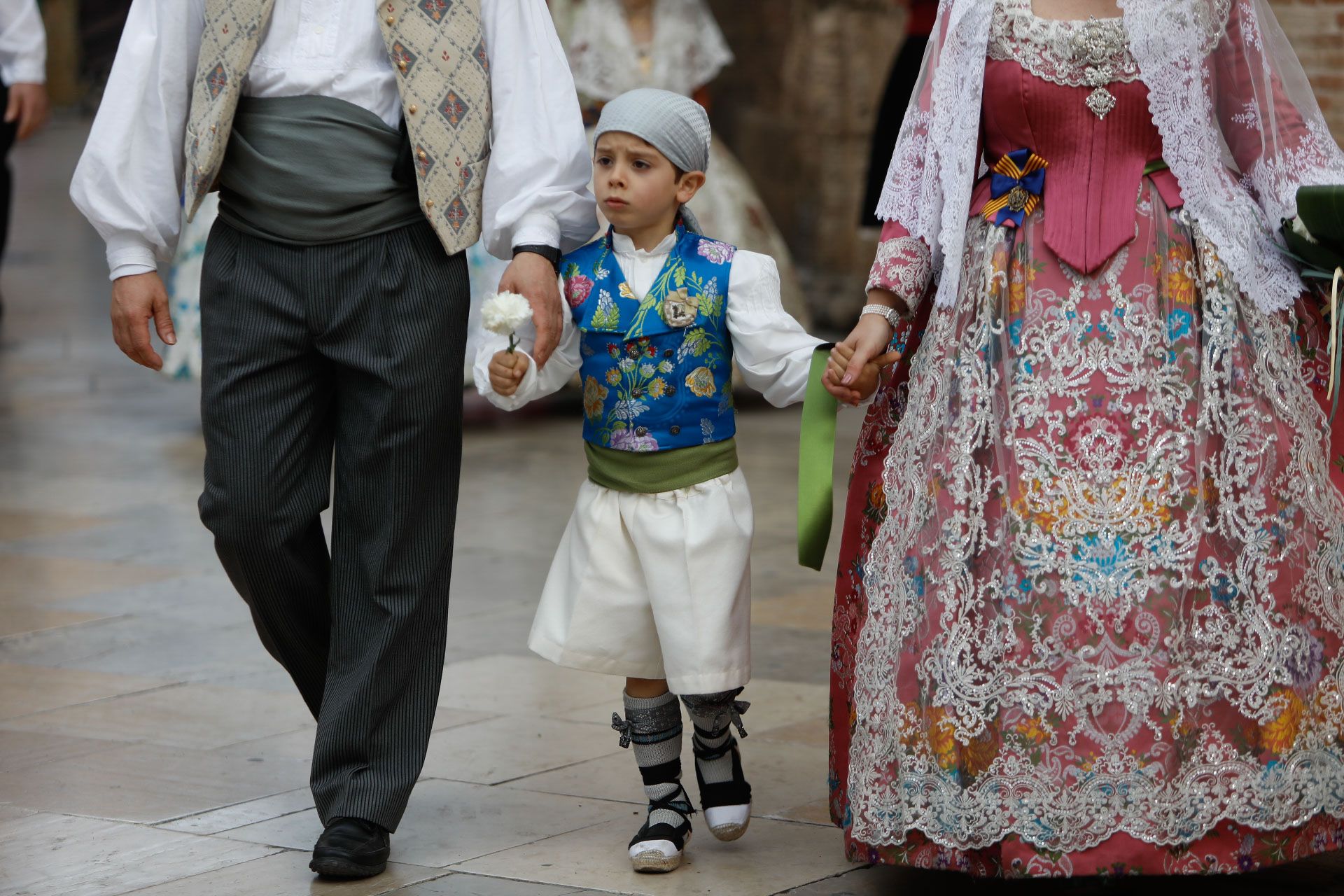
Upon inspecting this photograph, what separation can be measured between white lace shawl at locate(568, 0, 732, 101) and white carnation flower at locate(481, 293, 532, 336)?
203 inches

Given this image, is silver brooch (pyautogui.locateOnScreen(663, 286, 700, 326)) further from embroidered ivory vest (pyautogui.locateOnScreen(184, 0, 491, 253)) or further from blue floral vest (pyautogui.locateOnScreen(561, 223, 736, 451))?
embroidered ivory vest (pyautogui.locateOnScreen(184, 0, 491, 253))

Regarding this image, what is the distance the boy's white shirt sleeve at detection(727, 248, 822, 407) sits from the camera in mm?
3674

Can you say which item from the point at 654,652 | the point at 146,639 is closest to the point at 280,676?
the point at 146,639

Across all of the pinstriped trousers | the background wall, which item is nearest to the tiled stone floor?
the pinstriped trousers

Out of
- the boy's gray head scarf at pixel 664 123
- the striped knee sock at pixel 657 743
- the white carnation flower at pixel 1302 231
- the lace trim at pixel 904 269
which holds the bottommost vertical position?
the striped knee sock at pixel 657 743

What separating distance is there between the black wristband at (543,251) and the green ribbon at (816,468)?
0.50 meters

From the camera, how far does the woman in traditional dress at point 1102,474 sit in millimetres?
3291

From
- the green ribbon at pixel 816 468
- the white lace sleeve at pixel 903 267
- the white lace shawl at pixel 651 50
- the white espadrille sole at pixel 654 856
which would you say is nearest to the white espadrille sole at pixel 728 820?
the white espadrille sole at pixel 654 856

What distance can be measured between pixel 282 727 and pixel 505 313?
5.39ft

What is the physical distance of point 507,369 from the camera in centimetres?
356

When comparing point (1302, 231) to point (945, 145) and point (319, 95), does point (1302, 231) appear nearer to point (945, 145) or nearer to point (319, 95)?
point (945, 145)

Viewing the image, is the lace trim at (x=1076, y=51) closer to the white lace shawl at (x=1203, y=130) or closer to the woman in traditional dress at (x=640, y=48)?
the white lace shawl at (x=1203, y=130)

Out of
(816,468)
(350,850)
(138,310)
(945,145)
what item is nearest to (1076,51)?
(945,145)

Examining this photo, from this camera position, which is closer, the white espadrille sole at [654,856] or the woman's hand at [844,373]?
the woman's hand at [844,373]
